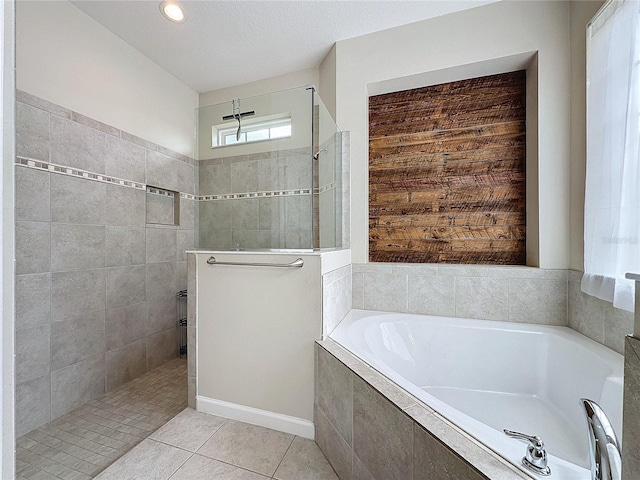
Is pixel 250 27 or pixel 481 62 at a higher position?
pixel 250 27

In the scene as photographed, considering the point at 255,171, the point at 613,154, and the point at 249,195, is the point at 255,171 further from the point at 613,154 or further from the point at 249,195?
the point at 613,154

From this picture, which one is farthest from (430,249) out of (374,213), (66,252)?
(66,252)

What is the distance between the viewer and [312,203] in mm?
1800

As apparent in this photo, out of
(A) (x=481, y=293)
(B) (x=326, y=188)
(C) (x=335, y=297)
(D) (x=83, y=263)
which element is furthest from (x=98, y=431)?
(A) (x=481, y=293)

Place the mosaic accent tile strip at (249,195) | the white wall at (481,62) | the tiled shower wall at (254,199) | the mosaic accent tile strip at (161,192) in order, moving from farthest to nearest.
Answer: the mosaic accent tile strip at (161,192)
the mosaic accent tile strip at (249,195)
the tiled shower wall at (254,199)
the white wall at (481,62)

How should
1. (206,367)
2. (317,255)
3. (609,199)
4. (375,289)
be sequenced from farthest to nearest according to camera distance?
(375,289)
(206,367)
(317,255)
(609,199)

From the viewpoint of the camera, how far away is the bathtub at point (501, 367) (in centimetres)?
127

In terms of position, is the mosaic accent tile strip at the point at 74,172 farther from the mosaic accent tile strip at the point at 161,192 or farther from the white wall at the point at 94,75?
the white wall at the point at 94,75

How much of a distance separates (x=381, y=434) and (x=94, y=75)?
9.02 ft

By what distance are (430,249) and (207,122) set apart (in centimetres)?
187

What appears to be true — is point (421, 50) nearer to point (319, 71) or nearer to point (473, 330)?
point (319, 71)

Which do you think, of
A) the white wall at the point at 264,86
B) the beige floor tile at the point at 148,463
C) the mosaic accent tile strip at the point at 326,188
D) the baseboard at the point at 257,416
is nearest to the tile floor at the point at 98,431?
the beige floor tile at the point at 148,463

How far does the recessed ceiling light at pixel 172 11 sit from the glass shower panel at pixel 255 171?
65cm

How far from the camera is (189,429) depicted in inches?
62.1
